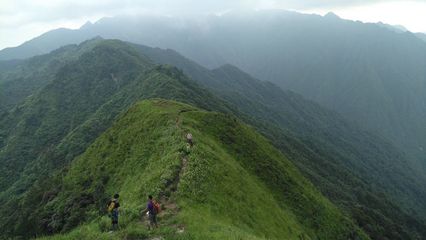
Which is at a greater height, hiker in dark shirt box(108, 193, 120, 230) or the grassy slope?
hiker in dark shirt box(108, 193, 120, 230)

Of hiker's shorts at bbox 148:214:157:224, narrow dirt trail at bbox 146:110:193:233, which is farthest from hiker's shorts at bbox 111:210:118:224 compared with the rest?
narrow dirt trail at bbox 146:110:193:233

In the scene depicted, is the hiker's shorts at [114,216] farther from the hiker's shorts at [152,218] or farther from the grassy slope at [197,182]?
the hiker's shorts at [152,218]

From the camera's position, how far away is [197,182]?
4491 cm

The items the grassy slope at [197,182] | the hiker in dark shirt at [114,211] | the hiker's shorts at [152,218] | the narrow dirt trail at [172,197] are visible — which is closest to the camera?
the hiker's shorts at [152,218]

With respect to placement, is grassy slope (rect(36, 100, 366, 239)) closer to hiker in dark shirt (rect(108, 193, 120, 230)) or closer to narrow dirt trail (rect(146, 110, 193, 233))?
narrow dirt trail (rect(146, 110, 193, 233))

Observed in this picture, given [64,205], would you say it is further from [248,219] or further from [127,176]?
[248,219]

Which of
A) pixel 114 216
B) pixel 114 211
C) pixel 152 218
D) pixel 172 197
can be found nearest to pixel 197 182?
pixel 172 197

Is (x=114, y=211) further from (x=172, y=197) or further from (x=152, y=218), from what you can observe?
(x=172, y=197)

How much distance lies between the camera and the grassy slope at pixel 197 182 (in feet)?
123

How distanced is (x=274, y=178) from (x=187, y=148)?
2103 centimetres

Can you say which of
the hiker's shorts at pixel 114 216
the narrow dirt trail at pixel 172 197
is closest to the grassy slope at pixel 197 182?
the narrow dirt trail at pixel 172 197

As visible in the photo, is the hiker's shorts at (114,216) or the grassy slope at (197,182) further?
the grassy slope at (197,182)

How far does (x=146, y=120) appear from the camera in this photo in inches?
2805

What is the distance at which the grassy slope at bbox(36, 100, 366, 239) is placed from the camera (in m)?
37.5
